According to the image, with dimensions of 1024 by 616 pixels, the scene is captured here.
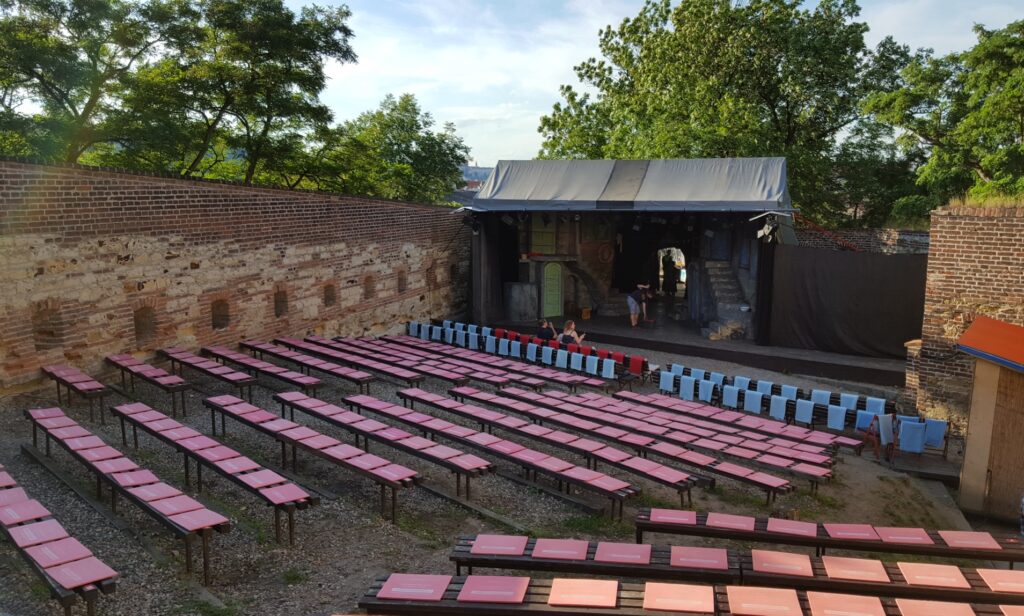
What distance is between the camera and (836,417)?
10758 millimetres

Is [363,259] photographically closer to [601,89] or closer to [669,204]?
[669,204]

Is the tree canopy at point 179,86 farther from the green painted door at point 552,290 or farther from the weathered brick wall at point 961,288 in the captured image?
the weathered brick wall at point 961,288

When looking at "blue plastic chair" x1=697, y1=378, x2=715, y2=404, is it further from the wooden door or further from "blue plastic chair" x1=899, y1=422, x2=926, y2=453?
the wooden door

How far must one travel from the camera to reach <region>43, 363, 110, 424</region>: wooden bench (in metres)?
9.22

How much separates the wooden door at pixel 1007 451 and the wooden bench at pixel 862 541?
331 cm

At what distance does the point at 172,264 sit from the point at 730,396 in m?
10.0

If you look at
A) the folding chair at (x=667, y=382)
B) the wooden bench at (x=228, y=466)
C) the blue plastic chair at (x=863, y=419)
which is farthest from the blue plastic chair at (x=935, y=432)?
the wooden bench at (x=228, y=466)

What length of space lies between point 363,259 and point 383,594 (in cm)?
1286

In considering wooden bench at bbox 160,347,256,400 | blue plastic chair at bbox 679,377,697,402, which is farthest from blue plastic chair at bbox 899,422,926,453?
wooden bench at bbox 160,347,256,400

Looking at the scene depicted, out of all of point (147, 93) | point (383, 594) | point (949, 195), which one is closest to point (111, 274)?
point (383, 594)

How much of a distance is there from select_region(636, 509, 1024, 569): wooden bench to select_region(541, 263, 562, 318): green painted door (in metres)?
14.8

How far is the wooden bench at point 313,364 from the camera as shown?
11.5 metres

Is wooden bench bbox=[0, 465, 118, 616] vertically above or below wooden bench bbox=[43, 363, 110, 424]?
below

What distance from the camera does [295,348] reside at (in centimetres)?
1376
